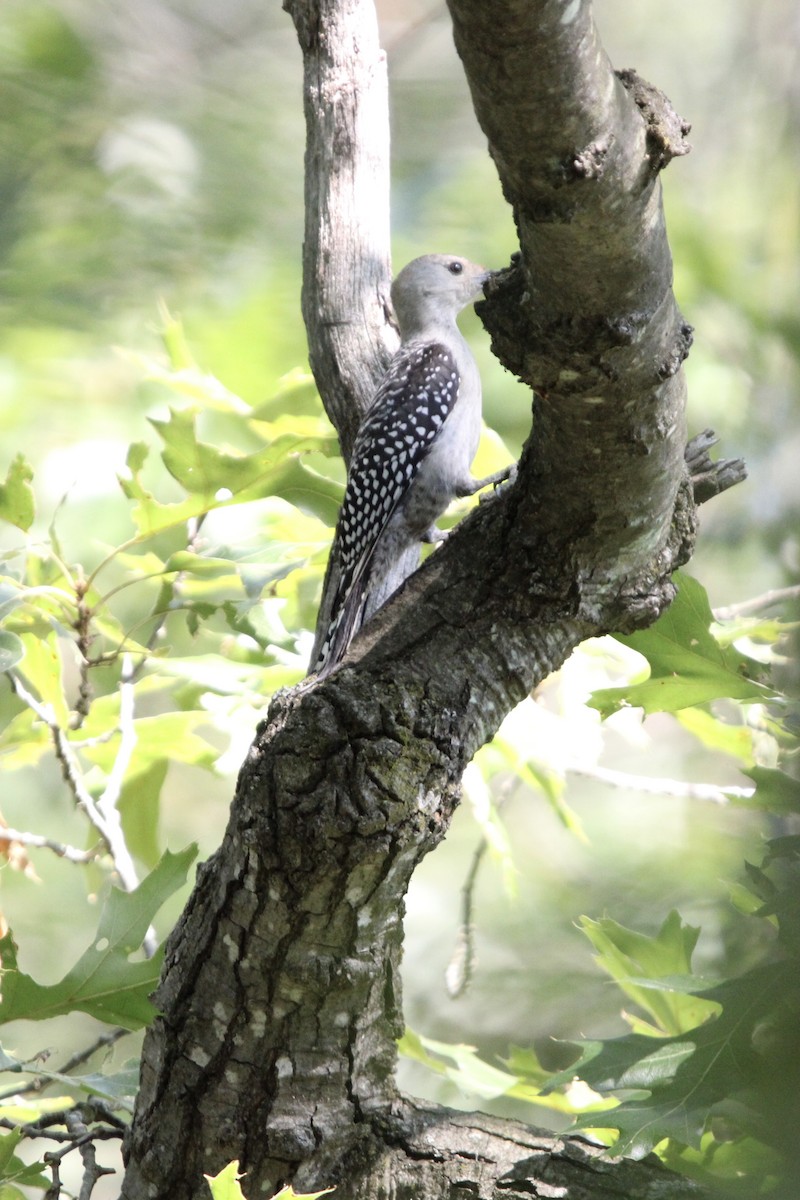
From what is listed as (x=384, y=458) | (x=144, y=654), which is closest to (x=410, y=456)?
(x=384, y=458)

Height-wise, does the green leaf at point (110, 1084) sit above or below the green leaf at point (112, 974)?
below

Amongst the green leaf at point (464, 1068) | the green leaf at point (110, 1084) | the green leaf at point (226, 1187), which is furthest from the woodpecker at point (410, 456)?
the green leaf at point (226, 1187)

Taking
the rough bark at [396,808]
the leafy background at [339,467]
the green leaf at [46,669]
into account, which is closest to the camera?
the leafy background at [339,467]

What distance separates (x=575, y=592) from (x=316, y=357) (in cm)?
105

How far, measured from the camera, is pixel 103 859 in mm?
2588

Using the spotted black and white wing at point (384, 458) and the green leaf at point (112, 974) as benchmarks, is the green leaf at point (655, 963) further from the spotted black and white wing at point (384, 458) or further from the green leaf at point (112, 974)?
the spotted black and white wing at point (384, 458)

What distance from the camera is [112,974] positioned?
5.20ft

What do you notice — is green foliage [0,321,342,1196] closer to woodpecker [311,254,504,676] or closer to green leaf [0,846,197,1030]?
green leaf [0,846,197,1030]

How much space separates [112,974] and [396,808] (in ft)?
1.90

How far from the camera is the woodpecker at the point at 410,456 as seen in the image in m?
2.71

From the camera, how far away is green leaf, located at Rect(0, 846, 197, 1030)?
1543 mm

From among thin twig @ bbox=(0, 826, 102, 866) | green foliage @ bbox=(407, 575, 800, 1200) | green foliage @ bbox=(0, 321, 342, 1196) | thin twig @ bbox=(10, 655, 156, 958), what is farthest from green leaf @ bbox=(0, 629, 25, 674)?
green foliage @ bbox=(407, 575, 800, 1200)

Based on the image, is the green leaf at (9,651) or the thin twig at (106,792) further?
the thin twig at (106,792)

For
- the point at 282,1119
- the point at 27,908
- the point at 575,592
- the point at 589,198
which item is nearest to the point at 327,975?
the point at 282,1119
